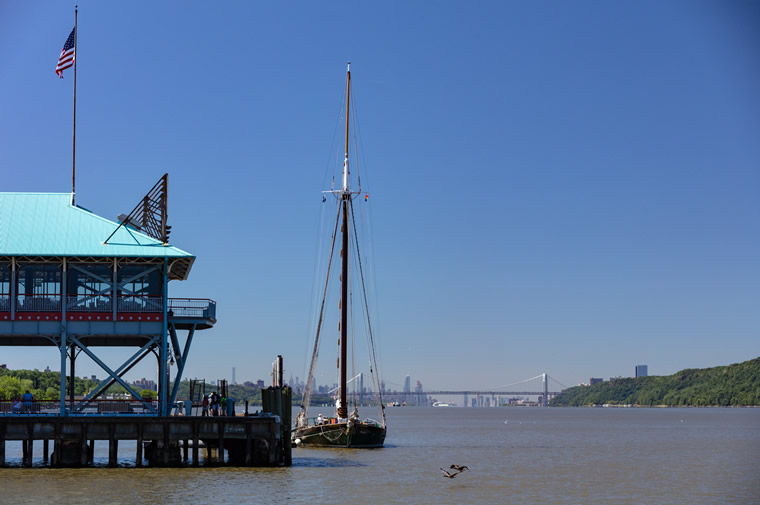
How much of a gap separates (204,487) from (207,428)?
19.9 feet

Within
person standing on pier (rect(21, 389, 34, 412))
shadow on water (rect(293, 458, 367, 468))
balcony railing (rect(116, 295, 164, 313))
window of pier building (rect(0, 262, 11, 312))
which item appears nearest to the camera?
person standing on pier (rect(21, 389, 34, 412))

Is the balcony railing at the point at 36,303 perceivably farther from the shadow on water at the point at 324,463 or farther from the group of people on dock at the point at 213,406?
the shadow on water at the point at 324,463

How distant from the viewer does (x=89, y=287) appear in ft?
186

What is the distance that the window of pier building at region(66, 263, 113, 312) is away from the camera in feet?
182

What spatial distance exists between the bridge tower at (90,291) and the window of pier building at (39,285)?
2.0 inches

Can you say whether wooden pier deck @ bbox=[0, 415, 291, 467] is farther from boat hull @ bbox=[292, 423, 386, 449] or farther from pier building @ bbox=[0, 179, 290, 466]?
boat hull @ bbox=[292, 423, 386, 449]

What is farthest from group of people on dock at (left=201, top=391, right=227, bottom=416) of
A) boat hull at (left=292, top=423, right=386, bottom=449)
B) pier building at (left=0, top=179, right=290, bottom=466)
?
boat hull at (left=292, top=423, right=386, bottom=449)

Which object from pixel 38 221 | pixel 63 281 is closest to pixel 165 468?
pixel 63 281

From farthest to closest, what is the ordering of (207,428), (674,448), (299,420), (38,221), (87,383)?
(87,383) → (674,448) → (299,420) → (38,221) → (207,428)

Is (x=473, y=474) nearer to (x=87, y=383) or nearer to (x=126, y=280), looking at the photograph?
(x=126, y=280)

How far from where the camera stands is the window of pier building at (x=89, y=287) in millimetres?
55594

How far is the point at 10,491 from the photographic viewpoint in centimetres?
4528

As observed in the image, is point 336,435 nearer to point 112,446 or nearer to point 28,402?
point 112,446

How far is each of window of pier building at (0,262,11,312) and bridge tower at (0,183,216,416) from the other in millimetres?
50
